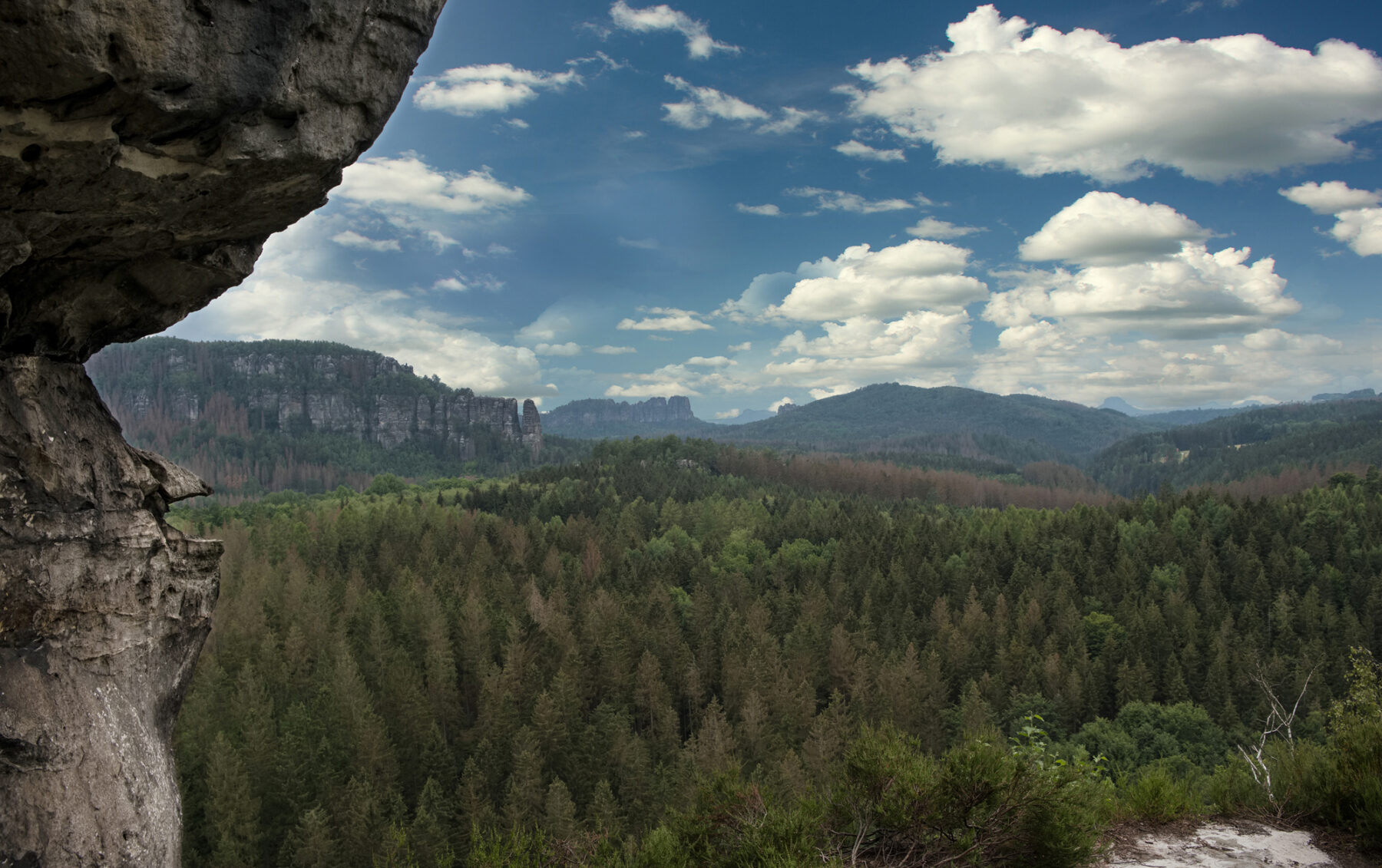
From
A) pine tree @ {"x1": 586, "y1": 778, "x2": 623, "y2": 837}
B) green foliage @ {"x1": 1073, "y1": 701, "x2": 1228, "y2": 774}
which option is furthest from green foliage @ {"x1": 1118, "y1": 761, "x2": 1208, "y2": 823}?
green foliage @ {"x1": 1073, "y1": 701, "x2": 1228, "y2": 774}

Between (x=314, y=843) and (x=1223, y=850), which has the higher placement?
(x=1223, y=850)

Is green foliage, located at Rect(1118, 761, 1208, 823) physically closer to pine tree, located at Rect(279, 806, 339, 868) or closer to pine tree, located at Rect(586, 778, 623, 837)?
pine tree, located at Rect(586, 778, 623, 837)

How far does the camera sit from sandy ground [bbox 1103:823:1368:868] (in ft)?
37.3

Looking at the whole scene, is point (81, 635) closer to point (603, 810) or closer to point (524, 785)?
point (603, 810)

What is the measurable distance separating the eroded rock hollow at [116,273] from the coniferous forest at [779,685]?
25.0 ft

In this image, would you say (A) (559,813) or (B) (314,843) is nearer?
(B) (314,843)

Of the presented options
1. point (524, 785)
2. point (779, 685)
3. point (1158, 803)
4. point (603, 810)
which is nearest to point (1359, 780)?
point (1158, 803)

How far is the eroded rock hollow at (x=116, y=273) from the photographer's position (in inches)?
240

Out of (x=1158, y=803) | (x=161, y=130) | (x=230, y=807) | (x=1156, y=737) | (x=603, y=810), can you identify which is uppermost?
(x=161, y=130)

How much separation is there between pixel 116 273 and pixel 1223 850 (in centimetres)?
1754

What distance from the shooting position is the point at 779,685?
153 ft

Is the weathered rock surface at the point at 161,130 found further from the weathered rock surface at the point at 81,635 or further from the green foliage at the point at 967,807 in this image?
the green foliage at the point at 967,807

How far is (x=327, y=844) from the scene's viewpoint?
99.8ft

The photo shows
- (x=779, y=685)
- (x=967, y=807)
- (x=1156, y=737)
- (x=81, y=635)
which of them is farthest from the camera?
(x=779, y=685)
